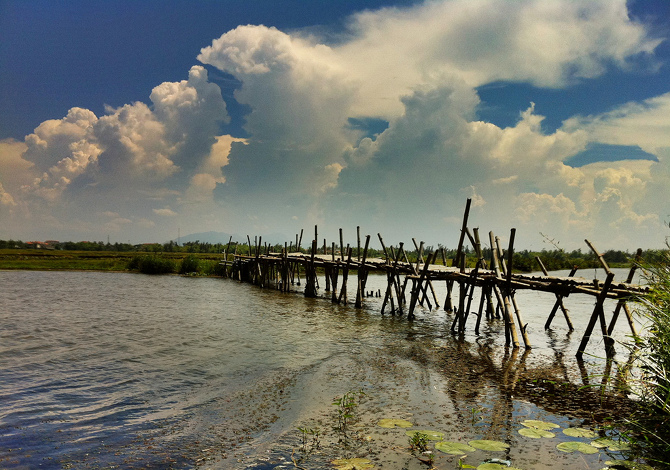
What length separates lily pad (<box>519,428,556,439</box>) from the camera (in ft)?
24.2

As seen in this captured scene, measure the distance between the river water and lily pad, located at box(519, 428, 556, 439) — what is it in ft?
0.64

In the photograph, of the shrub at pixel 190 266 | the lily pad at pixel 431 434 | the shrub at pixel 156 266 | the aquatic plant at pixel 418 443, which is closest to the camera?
the aquatic plant at pixel 418 443

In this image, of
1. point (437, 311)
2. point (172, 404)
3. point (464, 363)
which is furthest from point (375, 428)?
point (437, 311)

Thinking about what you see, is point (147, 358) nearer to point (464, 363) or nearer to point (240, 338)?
point (240, 338)

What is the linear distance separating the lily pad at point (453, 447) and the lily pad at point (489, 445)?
0.38 feet

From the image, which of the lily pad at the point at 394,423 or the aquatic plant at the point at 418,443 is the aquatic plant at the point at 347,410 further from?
the aquatic plant at the point at 418,443

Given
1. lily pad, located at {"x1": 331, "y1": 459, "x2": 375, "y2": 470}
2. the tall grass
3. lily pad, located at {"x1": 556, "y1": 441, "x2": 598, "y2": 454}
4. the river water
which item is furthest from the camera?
the river water

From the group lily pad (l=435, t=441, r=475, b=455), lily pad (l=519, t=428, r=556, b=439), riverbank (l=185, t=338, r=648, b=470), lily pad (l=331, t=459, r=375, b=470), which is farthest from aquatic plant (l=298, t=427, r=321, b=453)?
lily pad (l=519, t=428, r=556, b=439)

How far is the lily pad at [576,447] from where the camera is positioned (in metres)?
6.76

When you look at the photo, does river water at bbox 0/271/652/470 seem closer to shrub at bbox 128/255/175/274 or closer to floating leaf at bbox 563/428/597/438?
floating leaf at bbox 563/428/597/438

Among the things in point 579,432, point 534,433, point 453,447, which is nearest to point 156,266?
point 453,447

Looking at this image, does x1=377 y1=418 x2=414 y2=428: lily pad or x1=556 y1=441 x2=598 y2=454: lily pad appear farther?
x1=377 y1=418 x2=414 y2=428: lily pad

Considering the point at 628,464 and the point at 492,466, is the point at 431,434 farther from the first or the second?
the point at 628,464

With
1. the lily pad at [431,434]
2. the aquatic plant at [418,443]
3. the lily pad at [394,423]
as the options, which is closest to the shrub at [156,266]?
the lily pad at [394,423]
